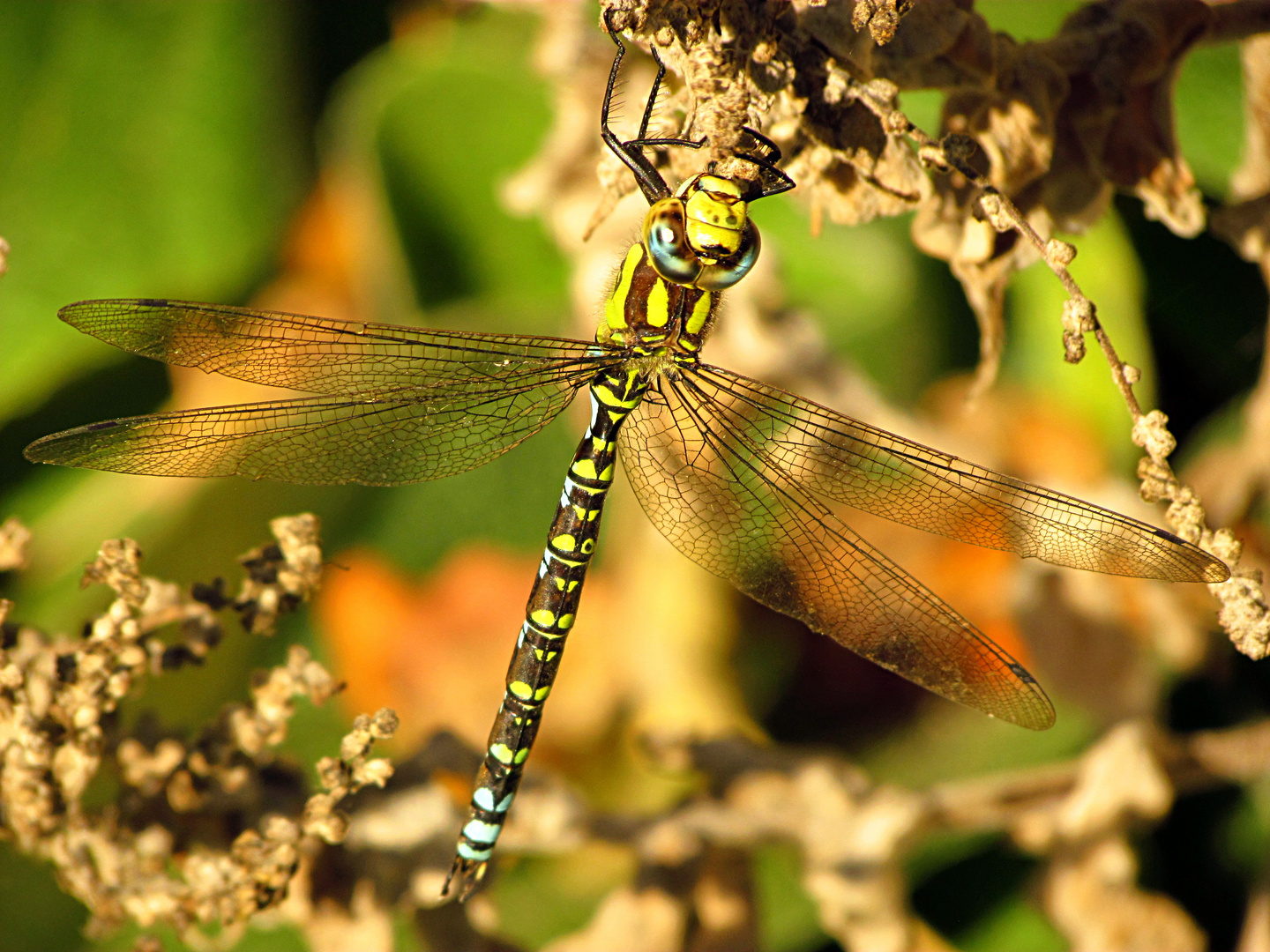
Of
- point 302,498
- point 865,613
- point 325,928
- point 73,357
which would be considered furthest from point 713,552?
point 73,357

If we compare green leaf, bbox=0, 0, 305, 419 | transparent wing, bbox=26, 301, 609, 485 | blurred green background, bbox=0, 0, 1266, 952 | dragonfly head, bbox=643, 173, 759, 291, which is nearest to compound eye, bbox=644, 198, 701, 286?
dragonfly head, bbox=643, 173, 759, 291

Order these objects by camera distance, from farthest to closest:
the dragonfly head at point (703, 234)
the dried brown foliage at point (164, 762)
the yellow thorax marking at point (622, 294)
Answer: the yellow thorax marking at point (622, 294)
the dragonfly head at point (703, 234)
the dried brown foliage at point (164, 762)

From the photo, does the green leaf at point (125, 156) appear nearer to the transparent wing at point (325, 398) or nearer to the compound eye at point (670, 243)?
the transparent wing at point (325, 398)

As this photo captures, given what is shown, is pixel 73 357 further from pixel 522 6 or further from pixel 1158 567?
pixel 1158 567

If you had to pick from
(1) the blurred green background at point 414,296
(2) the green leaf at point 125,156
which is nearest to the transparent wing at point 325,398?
(1) the blurred green background at point 414,296

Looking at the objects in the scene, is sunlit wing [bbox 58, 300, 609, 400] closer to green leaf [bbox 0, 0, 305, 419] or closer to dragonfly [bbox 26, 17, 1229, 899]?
dragonfly [bbox 26, 17, 1229, 899]

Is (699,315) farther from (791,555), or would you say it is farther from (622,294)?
(791,555)

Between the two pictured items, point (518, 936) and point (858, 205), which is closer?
point (858, 205)
